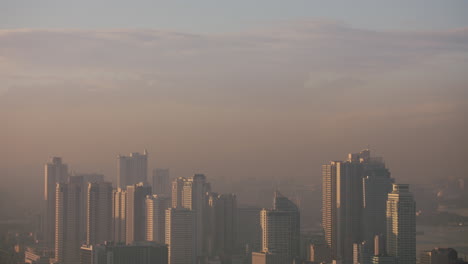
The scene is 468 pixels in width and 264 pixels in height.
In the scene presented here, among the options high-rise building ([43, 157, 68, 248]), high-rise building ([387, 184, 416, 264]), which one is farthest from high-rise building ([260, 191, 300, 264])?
high-rise building ([43, 157, 68, 248])

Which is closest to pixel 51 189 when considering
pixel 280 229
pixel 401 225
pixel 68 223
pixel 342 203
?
pixel 68 223

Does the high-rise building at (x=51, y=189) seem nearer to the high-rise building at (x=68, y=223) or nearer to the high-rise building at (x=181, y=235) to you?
the high-rise building at (x=68, y=223)

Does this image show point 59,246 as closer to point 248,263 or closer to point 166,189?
point 166,189

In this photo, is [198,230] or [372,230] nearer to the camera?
[372,230]

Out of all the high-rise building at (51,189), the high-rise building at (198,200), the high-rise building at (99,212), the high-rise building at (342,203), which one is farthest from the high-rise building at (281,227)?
the high-rise building at (51,189)

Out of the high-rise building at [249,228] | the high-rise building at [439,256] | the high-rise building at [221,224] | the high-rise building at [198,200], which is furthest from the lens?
the high-rise building at [198,200]

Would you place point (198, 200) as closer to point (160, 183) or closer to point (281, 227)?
point (160, 183)

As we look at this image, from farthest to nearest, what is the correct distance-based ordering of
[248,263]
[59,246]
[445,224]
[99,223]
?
[99,223] → [59,246] → [248,263] → [445,224]

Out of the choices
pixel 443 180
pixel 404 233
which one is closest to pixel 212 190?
pixel 404 233
